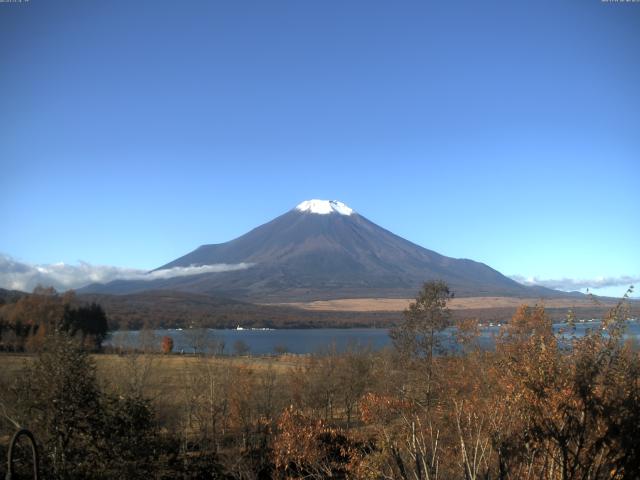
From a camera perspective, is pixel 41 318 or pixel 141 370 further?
pixel 41 318

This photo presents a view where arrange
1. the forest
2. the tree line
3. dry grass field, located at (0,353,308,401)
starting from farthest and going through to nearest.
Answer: the tree line
dry grass field, located at (0,353,308,401)
the forest

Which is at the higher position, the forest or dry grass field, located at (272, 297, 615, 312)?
the forest

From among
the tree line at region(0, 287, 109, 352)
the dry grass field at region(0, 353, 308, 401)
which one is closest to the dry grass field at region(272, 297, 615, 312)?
the tree line at region(0, 287, 109, 352)

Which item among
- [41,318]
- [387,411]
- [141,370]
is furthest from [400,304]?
[387,411]

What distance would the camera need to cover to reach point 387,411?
15.1m

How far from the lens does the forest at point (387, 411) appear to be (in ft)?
23.8

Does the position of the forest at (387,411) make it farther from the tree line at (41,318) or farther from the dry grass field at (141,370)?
the tree line at (41,318)

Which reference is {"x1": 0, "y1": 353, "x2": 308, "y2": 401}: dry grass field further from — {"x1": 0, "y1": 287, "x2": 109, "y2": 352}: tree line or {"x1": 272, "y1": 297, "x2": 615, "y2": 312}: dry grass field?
{"x1": 272, "y1": 297, "x2": 615, "y2": 312}: dry grass field

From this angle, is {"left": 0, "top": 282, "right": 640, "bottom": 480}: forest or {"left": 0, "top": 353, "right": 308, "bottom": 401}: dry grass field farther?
{"left": 0, "top": 353, "right": 308, "bottom": 401}: dry grass field

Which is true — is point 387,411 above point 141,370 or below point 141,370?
above

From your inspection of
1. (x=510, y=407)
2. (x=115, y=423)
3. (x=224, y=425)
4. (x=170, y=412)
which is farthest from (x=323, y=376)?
(x=510, y=407)

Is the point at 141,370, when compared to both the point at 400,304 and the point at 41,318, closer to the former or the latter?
the point at 41,318

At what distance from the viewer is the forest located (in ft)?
23.8

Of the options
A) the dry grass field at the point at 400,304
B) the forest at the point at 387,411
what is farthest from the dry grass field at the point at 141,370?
the dry grass field at the point at 400,304
